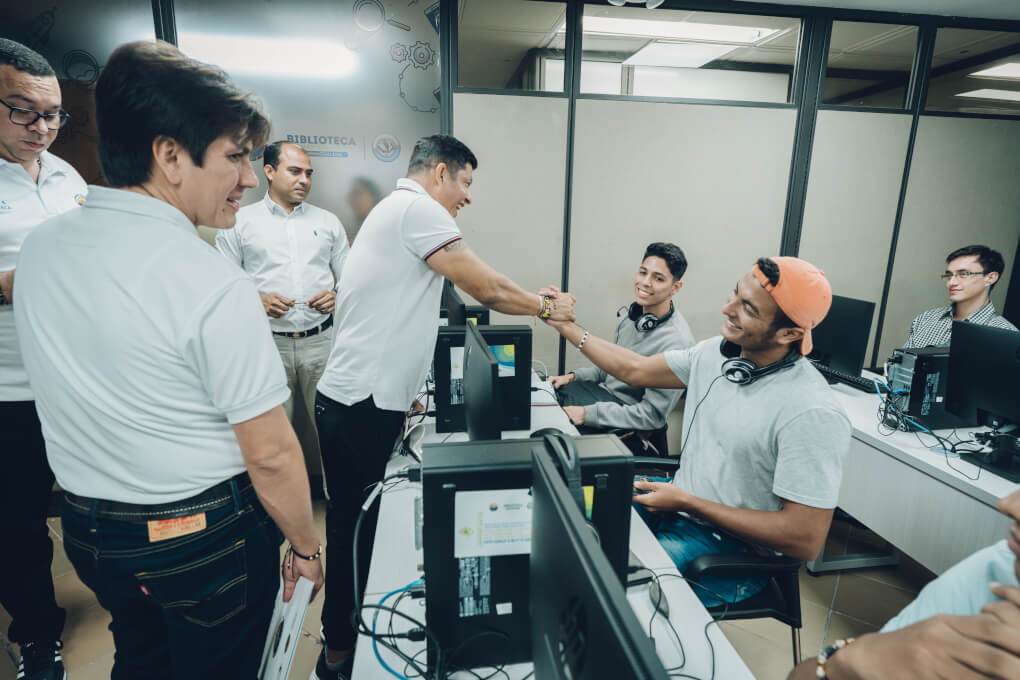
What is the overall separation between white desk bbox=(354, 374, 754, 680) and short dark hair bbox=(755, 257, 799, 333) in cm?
68

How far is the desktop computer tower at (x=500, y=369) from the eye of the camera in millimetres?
1818

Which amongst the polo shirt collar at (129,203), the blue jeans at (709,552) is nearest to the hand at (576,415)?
the blue jeans at (709,552)

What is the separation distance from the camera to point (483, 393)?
120 cm

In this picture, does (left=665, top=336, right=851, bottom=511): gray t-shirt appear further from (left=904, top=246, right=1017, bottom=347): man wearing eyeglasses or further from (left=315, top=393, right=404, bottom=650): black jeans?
(left=904, top=246, right=1017, bottom=347): man wearing eyeglasses

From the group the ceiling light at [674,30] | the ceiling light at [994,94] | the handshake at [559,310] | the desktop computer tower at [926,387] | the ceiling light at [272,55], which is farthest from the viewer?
the ceiling light at [994,94]

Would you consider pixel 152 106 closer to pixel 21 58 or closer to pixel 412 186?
pixel 412 186

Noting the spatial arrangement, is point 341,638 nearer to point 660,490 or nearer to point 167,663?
point 167,663

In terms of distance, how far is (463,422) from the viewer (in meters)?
1.88

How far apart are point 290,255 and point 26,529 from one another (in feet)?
5.19

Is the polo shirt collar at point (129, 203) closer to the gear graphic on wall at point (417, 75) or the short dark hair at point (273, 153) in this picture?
the short dark hair at point (273, 153)

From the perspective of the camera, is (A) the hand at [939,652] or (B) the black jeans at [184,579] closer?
(A) the hand at [939,652]

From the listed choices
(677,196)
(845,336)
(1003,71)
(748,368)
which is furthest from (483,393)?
(1003,71)

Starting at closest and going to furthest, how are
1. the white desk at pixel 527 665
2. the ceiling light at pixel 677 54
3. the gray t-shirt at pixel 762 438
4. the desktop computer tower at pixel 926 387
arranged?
the white desk at pixel 527 665, the gray t-shirt at pixel 762 438, the desktop computer tower at pixel 926 387, the ceiling light at pixel 677 54

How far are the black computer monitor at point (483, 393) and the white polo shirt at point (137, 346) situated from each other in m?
0.44
